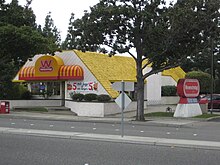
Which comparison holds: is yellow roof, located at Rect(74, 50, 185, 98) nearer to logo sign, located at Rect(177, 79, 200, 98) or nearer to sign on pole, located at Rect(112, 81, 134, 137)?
logo sign, located at Rect(177, 79, 200, 98)

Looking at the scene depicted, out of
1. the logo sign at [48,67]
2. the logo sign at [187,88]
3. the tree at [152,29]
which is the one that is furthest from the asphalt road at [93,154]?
the logo sign at [48,67]

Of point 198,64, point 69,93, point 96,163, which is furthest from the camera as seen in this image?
point 198,64

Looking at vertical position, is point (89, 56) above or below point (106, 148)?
above

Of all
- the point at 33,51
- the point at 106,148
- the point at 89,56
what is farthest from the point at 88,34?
the point at 106,148

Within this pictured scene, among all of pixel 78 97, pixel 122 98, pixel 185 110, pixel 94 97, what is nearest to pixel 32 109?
pixel 78 97

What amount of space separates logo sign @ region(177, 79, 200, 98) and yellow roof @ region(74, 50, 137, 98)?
7.50m

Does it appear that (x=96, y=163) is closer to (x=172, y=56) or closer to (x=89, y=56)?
(x=172, y=56)

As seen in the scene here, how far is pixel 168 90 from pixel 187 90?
18362 millimetres

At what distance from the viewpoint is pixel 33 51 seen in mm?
33500

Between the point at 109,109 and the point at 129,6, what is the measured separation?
9019 millimetres

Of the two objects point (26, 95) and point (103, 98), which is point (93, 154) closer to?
point (103, 98)

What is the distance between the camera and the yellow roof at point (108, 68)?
35219 mm

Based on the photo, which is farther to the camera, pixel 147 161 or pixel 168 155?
pixel 168 155

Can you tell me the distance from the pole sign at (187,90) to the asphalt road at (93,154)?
14658mm
